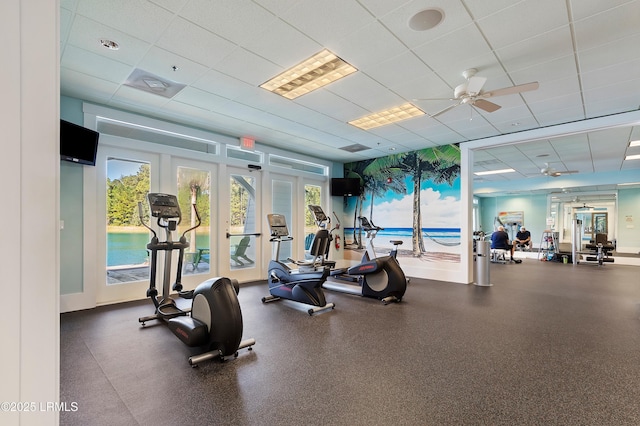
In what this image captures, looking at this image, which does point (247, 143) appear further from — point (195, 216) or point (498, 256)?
point (498, 256)

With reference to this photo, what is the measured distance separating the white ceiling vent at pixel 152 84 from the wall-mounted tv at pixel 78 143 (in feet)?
3.19

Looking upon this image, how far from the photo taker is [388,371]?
104 inches

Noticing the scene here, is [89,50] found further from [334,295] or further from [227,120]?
[334,295]

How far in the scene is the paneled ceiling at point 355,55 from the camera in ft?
8.70

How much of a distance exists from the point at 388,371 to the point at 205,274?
4223mm

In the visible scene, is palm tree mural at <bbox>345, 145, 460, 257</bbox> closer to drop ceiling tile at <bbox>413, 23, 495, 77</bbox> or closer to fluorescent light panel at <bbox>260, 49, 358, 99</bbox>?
drop ceiling tile at <bbox>413, 23, 495, 77</bbox>

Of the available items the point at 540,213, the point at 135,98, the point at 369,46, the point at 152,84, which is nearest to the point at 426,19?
the point at 369,46

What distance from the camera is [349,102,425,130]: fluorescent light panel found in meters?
4.88

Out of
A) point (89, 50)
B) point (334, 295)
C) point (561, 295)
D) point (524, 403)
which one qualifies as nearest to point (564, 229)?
point (561, 295)

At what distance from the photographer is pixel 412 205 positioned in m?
7.59

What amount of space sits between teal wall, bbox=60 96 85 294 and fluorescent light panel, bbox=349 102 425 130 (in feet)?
14.1

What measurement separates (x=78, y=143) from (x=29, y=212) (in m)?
4.45

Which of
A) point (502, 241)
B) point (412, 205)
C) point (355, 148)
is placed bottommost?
point (502, 241)

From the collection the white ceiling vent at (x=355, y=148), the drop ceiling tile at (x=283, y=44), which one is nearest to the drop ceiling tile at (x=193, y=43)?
the drop ceiling tile at (x=283, y=44)
